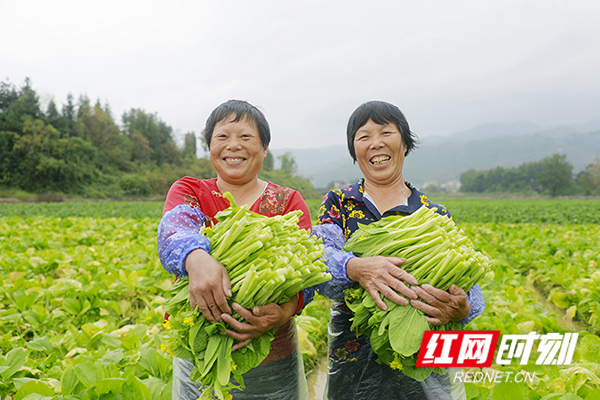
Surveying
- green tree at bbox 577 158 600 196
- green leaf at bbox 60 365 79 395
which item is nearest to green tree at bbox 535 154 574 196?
green tree at bbox 577 158 600 196

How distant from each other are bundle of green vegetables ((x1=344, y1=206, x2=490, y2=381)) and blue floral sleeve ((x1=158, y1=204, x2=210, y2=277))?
30.8 inches

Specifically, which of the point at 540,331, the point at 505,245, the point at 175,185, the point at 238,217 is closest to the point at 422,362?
the point at 238,217

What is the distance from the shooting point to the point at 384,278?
156cm

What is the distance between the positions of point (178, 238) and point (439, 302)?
1.18 metres

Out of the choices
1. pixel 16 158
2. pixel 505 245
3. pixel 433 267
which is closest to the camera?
pixel 433 267

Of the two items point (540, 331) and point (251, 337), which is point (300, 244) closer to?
point (251, 337)

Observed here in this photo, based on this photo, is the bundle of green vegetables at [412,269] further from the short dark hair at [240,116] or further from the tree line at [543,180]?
the tree line at [543,180]

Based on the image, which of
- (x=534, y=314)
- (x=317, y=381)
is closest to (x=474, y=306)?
(x=317, y=381)

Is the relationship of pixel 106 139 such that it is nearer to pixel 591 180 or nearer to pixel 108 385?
pixel 108 385

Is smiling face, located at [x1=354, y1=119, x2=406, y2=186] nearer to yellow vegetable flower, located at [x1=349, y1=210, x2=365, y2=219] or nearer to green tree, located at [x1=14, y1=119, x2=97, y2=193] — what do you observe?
yellow vegetable flower, located at [x1=349, y1=210, x2=365, y2=219]

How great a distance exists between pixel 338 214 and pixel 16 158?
176ft

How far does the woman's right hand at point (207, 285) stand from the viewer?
136cm

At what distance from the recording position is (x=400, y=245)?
163 centimetres

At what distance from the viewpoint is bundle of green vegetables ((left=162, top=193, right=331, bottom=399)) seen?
1.39 meters
